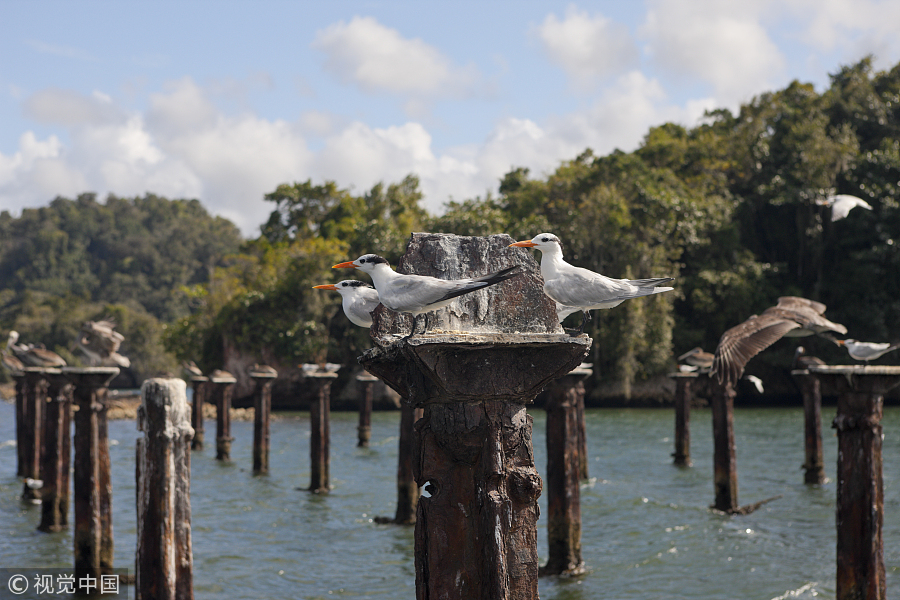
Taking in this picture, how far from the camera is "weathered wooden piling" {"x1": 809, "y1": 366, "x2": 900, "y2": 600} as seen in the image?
23.0 ft

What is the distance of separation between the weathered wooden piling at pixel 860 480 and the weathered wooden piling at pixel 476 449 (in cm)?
414

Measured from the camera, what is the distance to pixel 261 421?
799 inches

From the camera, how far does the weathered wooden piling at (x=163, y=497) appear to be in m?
7.26

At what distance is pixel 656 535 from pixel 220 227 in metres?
99.1

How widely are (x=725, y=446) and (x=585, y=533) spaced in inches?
106

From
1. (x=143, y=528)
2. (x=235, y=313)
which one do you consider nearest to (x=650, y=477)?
(x=143, y=528)

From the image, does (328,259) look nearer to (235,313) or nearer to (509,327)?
(235,313)

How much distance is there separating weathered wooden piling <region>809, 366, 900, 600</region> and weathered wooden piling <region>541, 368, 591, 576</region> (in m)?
3.67

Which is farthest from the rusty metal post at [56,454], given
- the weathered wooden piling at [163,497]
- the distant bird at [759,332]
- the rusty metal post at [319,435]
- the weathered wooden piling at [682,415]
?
the weathered wooden piling at [682,415]

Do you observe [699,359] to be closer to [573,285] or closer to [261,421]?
[261,421]

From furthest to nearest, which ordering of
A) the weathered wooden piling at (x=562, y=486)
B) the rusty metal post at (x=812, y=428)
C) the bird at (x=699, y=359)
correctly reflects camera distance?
the bird at (x=699, y=359) < the rusty metal post at (x=812, y=428) < the weathered wooden piling at (x=562, y=486)

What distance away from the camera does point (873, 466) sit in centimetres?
704

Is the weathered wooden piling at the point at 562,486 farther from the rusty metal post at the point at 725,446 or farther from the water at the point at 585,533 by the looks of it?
the rusty metal post at the point at 725,446

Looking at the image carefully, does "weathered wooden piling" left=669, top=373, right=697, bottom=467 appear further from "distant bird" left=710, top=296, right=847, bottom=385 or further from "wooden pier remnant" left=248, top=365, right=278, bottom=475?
"distant bird" left=710, top=296, right=847, bottom=385
